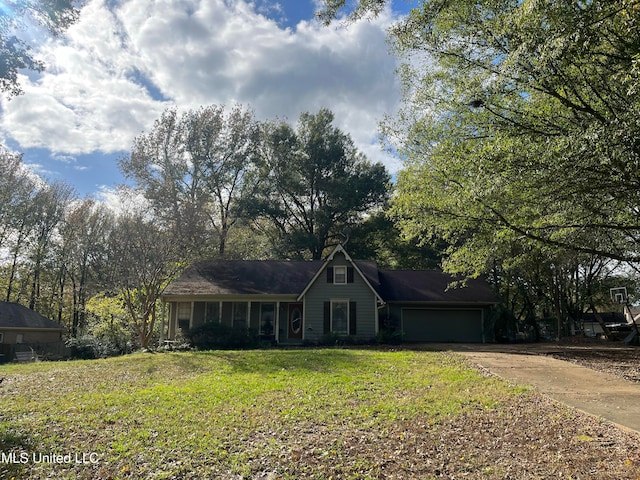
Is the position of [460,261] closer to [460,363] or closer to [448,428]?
[460,363]

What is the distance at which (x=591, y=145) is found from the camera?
285 inches

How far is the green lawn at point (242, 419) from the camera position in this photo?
5.18m

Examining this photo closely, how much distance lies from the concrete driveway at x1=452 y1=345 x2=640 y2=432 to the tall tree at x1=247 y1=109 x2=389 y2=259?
758 inches

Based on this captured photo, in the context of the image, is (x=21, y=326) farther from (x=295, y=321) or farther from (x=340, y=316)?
(x=340, y=316)

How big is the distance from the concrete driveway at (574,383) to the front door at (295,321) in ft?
Result: 31.6

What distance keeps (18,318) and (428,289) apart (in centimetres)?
2699

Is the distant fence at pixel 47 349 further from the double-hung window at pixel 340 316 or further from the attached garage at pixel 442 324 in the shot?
the attached garage at pixel 442 324

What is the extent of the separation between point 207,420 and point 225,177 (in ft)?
95.7

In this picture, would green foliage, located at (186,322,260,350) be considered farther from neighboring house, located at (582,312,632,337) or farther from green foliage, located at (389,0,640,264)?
neighboring house, located at (582,312,632,337)

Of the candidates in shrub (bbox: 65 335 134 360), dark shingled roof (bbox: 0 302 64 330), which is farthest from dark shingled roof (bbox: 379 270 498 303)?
dark shingled roof (bbox: 0 302 64 330)

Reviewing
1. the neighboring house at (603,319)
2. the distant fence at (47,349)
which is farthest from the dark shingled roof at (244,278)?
the neighboring house at (603,319)

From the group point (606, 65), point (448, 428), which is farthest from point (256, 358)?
point (606, 65)

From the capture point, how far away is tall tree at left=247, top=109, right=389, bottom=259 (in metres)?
32.5

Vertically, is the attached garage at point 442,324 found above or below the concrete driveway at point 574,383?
above
